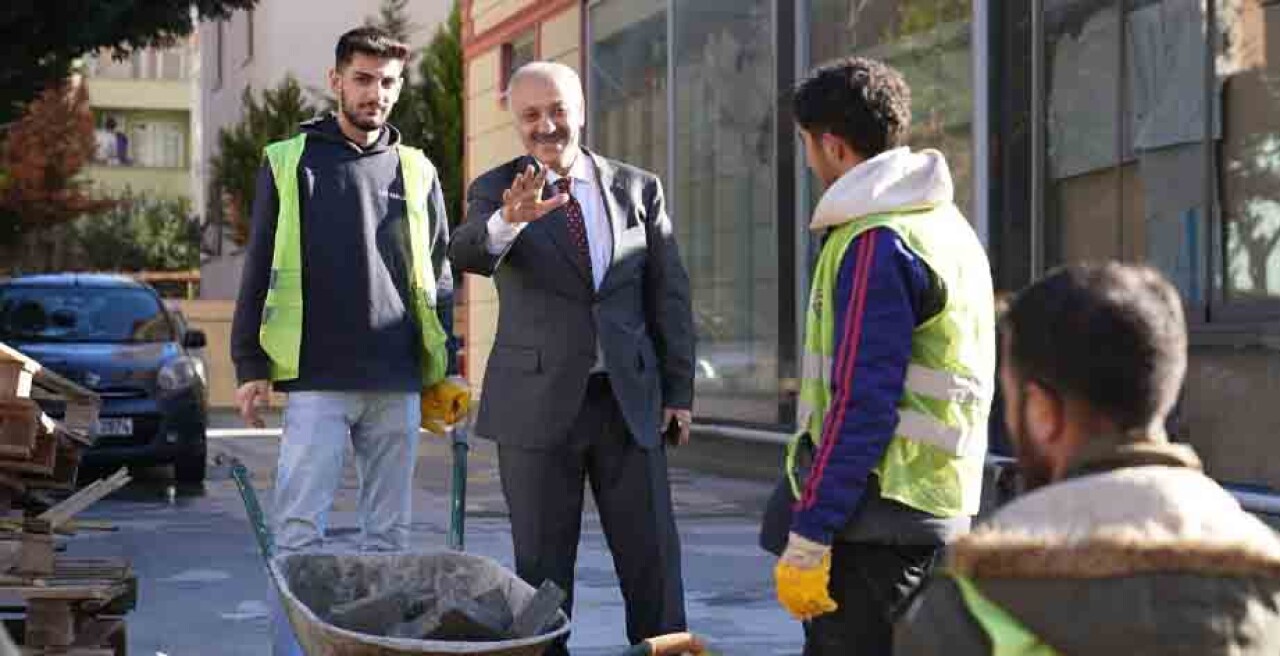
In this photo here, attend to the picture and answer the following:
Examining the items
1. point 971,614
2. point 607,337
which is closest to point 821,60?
point 607,337

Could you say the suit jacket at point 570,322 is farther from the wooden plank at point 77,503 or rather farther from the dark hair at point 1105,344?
the dark hair at point 1105,344

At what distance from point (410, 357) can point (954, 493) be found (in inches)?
101

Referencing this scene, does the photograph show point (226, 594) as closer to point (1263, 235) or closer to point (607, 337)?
point (607, 337)

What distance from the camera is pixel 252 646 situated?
7.68 metres

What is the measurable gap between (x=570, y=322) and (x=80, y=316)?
10208 mm


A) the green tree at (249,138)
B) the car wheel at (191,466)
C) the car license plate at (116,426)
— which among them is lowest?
the car wheel at (191,466)

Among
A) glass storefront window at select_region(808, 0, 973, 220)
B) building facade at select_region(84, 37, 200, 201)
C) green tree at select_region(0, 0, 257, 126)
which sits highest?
building facade at select_region(84, 37, 200, 201)

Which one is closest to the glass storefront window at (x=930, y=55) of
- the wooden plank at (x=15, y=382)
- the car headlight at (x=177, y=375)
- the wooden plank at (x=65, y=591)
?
the car headlight at (x=177, y=375)

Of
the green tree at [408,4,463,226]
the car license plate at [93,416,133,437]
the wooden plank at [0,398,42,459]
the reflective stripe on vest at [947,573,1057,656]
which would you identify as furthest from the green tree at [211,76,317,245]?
A: the reflective stripe on vest at [947,573,1057,656]

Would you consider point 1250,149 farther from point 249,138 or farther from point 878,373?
point 249,138

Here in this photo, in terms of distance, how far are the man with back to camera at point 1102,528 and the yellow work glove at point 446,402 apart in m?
3.97

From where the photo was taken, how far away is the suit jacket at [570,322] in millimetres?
5852

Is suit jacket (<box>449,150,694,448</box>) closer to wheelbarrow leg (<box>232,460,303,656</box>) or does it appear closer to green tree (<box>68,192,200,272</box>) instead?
wheelbarrow leg (<box>232,460,303,656</box>)

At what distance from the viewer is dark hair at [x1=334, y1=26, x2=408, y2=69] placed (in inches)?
247
